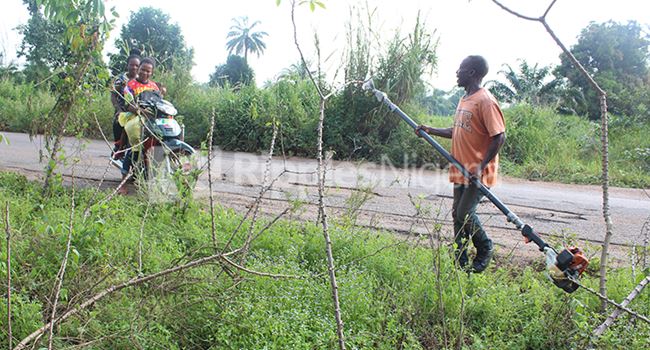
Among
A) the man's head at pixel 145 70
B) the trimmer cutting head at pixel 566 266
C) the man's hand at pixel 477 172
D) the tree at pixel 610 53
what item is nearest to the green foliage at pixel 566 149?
the man's hand at pixel 477 172

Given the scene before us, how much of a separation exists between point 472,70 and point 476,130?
17.1 inches

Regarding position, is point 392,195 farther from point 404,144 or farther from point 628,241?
point 404,144

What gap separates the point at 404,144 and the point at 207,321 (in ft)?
26.7

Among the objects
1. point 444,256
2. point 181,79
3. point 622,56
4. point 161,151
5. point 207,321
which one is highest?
point 622,56

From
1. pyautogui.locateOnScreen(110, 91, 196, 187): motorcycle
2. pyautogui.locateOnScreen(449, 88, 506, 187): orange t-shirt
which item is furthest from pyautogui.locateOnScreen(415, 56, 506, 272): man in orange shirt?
pyautogui.locateOnScreen(110, 91, 196, 187): motorcycle

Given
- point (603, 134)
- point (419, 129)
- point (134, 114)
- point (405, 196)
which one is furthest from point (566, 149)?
point (603, 134)

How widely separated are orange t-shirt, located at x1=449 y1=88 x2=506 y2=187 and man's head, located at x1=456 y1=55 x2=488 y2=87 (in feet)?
0.34

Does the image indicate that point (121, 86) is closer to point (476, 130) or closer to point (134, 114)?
point (134, 114)

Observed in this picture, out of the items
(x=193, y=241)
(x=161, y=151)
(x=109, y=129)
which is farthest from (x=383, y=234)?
(x=109, y=129)

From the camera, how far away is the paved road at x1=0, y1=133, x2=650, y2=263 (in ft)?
16.9

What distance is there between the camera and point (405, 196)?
689 centimetres

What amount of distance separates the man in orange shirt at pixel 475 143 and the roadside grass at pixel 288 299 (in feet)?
0.84

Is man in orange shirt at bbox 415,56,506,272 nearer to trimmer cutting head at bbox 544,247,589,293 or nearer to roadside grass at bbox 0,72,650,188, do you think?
trimmer cutting head at bbox 544,247,589,293

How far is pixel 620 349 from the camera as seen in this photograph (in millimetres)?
2730
